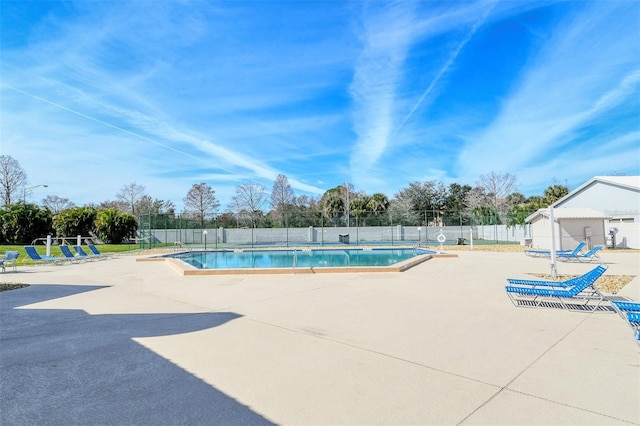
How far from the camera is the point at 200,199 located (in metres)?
43.4

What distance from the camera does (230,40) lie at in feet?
35.6

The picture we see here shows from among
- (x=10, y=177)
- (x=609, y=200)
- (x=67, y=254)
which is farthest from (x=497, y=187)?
(x=10, y=177)

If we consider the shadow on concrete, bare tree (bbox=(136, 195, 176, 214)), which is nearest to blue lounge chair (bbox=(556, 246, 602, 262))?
the shadow on concrete

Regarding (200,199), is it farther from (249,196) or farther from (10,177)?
(10,177)

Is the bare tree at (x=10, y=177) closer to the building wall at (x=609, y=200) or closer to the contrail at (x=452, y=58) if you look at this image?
the contrail at (x=452, y=58)

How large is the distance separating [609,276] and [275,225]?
68.5 feet

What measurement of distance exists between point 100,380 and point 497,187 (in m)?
46.1

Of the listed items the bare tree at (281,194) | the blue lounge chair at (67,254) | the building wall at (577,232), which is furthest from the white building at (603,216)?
the bare tree at (281,194)

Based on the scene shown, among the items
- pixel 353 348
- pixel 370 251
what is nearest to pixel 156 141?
pixel 370 251

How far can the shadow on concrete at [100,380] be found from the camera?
2309mm

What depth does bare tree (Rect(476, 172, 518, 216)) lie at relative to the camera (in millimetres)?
A: 41094

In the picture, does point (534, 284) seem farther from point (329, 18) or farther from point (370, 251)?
point (370, 251)

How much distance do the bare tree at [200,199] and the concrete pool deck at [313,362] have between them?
38.3 m

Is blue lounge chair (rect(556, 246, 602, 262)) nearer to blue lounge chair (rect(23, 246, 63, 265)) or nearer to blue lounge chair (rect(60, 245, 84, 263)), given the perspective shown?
blue lounge chair (rect(60, 245, 84, 263))
